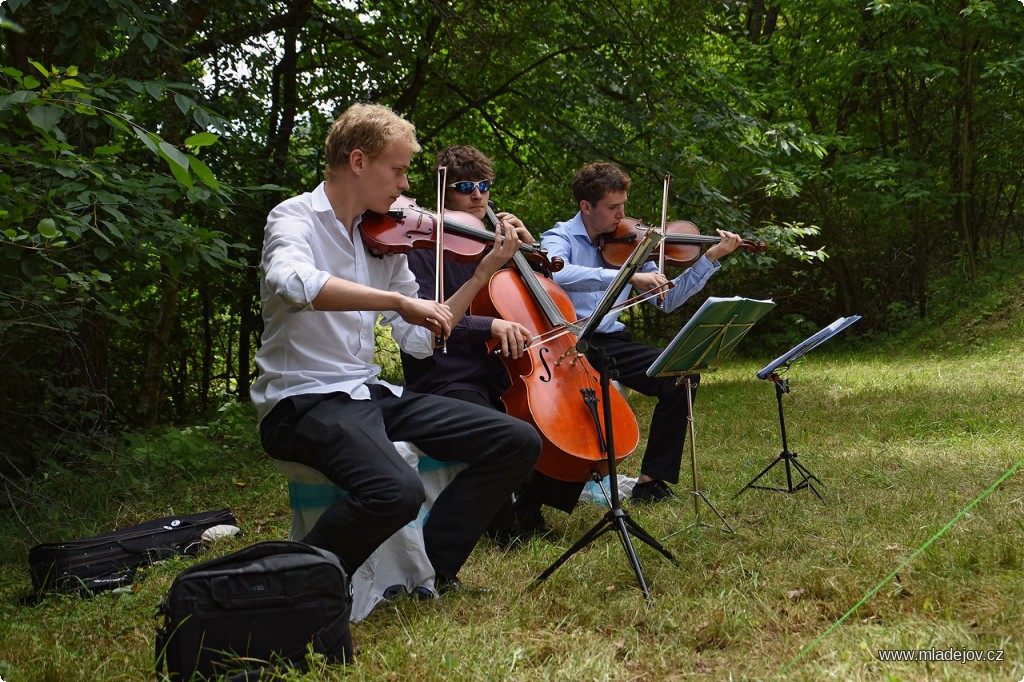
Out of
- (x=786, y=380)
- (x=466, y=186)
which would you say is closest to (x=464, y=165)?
(x=466, y=186)

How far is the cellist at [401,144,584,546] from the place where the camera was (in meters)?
3.56

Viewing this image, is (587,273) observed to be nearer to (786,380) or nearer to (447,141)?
(786,380)

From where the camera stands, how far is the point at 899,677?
6.82 ft

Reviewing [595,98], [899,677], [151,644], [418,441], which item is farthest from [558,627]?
[595,98]

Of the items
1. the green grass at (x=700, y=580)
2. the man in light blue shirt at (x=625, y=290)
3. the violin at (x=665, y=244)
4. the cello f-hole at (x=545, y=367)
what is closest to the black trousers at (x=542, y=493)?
the green grass at (x=700, y=580)

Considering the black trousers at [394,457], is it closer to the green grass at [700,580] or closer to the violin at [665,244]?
the green grass at [700,580]

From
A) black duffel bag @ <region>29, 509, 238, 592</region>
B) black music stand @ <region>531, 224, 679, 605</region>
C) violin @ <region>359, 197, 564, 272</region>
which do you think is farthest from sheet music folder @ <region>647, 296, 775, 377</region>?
black duffel bag @ <region>29, 509, 238, 592</region>

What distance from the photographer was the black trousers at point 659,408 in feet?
13.8

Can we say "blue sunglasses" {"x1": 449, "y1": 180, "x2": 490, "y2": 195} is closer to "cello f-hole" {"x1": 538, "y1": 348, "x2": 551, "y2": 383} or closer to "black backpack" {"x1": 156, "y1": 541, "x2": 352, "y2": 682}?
"cello f-hole" {"x1": 538, "y1": 348, "x2": 551, "y2": 383}

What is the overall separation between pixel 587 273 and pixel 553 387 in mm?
1027

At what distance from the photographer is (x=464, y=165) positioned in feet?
12.3

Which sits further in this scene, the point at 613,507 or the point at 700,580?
the point at 613,507

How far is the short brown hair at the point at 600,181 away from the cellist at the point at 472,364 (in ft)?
2.63

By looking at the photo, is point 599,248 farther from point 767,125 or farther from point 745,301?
point 767,125
